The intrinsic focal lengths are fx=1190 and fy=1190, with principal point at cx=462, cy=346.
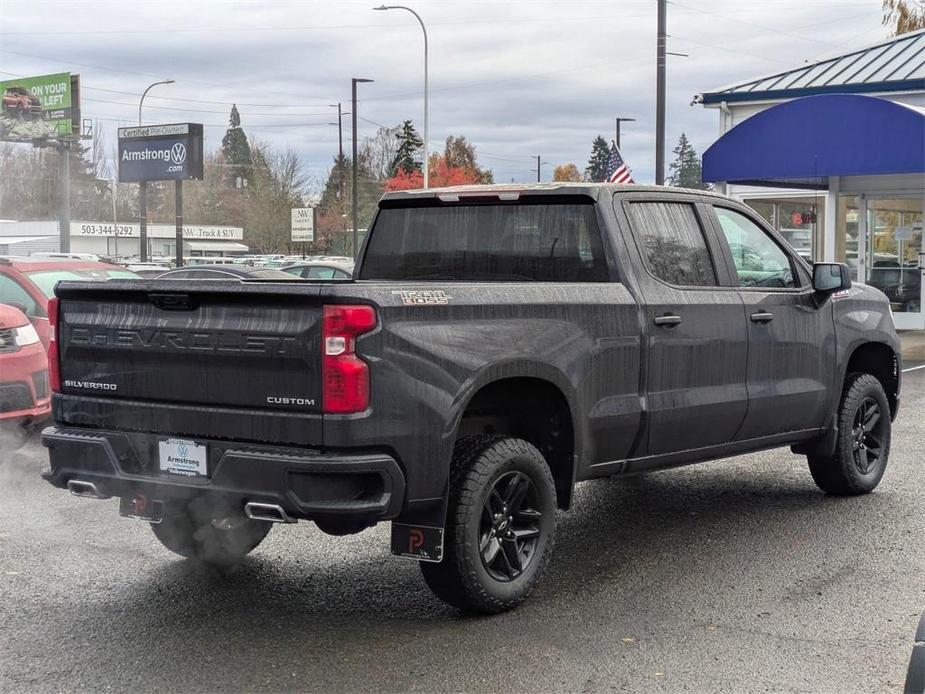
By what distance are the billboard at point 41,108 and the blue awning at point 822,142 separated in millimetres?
50016

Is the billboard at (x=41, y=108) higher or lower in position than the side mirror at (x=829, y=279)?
higher

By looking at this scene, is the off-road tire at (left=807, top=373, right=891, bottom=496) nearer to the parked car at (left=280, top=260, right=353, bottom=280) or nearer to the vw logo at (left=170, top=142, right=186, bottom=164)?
the parked car at (left=280, top=260, right=353, bottom=280)

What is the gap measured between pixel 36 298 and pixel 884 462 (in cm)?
726

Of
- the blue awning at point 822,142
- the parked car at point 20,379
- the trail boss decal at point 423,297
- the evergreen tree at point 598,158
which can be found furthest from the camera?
the evergreen tree at point 598,158

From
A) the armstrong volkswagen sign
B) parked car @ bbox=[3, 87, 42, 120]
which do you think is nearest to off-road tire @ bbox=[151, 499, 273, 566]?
the armstrong volkswagen sign

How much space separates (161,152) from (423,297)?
154 ft

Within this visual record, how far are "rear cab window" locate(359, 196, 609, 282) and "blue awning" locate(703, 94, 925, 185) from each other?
14.3 metres

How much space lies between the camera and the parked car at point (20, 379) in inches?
339

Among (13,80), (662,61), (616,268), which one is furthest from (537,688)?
(13,80)

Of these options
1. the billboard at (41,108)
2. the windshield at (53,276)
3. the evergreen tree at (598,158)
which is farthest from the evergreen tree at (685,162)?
the windshield at (53,276)

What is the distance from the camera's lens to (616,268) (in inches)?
235

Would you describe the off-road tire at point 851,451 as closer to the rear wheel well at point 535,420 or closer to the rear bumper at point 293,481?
the rear wheel well at point 535,420

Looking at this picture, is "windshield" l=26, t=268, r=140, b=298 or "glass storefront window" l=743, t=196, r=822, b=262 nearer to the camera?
"windshield" l=26, t=268, r=140, b=298

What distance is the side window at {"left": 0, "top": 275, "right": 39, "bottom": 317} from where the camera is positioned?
1065 centimetres
